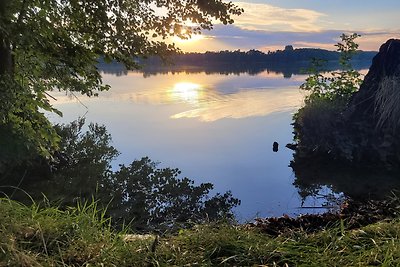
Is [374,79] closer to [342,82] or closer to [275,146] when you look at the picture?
[342,82]

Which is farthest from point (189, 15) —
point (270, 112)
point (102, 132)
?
point (270, 112)

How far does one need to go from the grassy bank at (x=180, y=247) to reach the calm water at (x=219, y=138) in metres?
1.86

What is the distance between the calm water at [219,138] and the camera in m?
11.6

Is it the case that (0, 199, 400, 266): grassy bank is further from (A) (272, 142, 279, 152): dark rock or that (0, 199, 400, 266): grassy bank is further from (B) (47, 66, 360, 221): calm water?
(A) (272, 142, 279, 152): dark rock

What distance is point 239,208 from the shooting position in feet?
33.5

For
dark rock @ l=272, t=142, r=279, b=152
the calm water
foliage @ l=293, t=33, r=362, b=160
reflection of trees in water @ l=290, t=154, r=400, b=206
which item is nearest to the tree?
the calm water

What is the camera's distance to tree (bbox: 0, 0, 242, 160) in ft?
19.5

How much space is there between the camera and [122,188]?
11.2 metres

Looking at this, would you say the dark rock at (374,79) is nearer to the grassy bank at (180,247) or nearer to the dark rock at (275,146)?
the dark rock at (275,146)

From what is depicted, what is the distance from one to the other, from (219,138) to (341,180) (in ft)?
23.9

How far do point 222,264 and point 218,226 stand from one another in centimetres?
65

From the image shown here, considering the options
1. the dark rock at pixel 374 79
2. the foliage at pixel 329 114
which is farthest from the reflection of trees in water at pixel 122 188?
the dark rock at pixel 374 79

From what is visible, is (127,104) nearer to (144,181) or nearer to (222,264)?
(144,181)

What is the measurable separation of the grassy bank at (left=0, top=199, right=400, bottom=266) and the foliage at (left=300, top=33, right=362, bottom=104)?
42.8 ft
